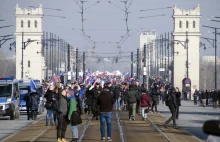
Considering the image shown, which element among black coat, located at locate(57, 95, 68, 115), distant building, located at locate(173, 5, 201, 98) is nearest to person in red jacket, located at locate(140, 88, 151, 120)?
black coat, located at locate(57, 95, 68, 115)

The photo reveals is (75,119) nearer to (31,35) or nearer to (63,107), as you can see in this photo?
(63,107)

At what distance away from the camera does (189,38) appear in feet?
492

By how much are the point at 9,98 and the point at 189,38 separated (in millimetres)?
109882

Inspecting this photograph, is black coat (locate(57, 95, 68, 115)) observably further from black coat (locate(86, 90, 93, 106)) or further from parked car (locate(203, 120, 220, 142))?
black coat (locate(86, 90, 93, 106))

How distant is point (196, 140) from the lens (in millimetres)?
26500

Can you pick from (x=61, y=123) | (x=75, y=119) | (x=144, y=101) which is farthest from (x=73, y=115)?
(x=144, y=101)

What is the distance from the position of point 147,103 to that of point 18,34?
112m

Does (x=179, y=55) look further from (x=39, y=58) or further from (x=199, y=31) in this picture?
(x=39, y=58)

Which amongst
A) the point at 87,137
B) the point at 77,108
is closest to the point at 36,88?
the point at 87,137

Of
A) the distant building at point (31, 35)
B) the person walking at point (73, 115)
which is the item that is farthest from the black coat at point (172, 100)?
the distant building at point (31, 35)

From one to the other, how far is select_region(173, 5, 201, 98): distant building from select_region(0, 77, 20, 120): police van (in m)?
106

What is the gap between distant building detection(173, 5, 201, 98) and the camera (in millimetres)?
149525

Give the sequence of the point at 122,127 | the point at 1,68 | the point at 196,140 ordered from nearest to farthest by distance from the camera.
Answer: the point at 196,140
the point at 122,127
the point at 1,68

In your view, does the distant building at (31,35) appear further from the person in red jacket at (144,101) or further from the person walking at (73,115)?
the person walking at (73,115)
